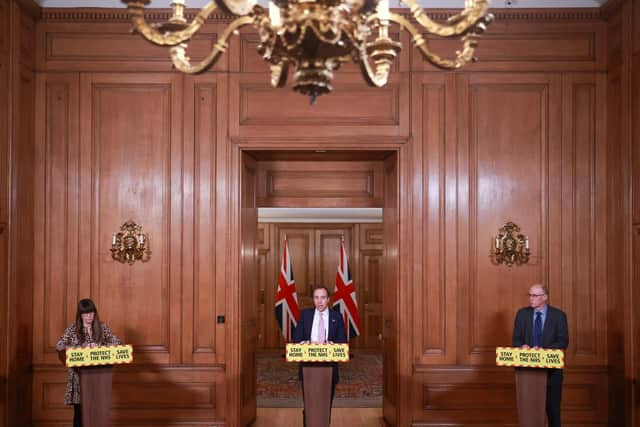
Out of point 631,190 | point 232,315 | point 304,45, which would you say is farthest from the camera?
point 232,315

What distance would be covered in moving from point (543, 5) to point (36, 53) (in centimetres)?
494

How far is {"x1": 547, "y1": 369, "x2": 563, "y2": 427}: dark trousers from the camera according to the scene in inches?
228

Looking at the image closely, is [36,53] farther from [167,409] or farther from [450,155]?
[450,155]

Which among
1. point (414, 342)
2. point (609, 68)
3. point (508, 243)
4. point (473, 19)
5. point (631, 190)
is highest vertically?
point (609, 68)

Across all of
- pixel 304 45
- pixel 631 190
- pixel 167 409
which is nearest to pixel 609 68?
pixel 631 190

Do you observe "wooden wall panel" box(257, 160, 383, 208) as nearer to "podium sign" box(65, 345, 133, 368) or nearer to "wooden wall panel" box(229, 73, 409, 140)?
"wooden wall panel" box(229, 73, 409, 140)

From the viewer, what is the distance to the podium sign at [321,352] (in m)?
5.43

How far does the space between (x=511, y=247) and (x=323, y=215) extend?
5418 millimetres

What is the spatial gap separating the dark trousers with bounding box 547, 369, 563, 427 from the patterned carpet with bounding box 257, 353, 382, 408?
2.67 m

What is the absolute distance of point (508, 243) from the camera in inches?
265

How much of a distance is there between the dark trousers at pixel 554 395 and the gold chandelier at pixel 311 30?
3.60 metres

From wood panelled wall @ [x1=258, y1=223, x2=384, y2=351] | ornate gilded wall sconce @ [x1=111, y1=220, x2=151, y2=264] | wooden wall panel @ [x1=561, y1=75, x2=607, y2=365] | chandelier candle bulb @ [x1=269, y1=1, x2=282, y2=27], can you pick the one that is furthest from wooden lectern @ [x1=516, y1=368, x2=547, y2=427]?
wood panelled wall @ [x1=258, y1=223, x2=384, y2=351]

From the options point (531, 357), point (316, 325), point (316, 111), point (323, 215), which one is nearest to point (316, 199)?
point (316, 111)

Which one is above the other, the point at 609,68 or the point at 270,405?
the point at 609,68
